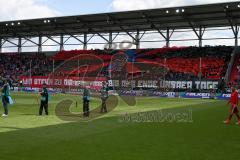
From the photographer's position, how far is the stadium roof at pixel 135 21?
61803 millimetres

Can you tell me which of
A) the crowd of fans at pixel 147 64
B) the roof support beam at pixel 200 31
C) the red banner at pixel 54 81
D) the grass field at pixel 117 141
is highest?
the roof support beam at pixel 200 31

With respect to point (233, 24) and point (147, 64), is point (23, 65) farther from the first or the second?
point (233, 24)

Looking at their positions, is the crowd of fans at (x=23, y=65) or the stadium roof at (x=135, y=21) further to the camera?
the crowd of fans at (x=23, y=65)

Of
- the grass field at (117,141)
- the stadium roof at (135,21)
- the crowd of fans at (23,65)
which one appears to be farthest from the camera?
the crowd of fans at (23,65)

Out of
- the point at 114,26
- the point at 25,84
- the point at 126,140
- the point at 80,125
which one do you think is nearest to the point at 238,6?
the point at 114,26

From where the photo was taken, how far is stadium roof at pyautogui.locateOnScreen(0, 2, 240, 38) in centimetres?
6180

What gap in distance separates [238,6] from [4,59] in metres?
49.4

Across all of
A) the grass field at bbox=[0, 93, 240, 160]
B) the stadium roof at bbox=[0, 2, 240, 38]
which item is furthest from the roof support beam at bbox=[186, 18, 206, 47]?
the grass field at bbox=[0, 93, 240, 160]

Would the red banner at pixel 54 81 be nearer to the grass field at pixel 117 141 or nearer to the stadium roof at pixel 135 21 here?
the stadium roof at pixel 135 21

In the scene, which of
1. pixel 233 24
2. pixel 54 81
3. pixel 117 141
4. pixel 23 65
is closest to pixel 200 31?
pixel 233 24

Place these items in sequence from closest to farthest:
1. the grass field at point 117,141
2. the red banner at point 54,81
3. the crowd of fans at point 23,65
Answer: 1. the grass field at point 117,141
2. the red banner at point 54,81
3. the crowd of fans at point 23,65

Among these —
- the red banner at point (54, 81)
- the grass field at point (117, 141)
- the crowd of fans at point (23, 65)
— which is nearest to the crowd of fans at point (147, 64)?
the crowd of fans at point (23, 65)

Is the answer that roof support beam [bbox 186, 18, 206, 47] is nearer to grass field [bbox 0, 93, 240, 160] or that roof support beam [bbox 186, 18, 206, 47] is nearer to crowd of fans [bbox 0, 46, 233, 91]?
crowd of fans [bbox 0, 46, 233, 91]

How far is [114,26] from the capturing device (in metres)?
73.3
